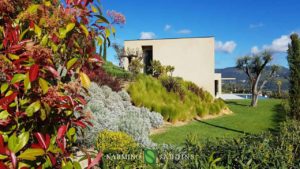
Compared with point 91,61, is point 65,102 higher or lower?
lower

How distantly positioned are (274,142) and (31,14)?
379 cm

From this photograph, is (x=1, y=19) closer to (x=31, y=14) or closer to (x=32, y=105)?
(x=31, y=14)

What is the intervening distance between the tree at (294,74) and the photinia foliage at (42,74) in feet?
36.6

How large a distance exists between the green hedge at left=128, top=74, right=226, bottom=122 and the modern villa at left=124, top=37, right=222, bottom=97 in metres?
10.8

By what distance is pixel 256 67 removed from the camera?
23766mm

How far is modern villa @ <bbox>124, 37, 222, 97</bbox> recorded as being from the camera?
27.8 m

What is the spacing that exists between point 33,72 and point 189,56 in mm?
27582

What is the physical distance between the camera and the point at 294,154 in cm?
403

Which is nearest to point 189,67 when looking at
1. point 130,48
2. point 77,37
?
point 130,48

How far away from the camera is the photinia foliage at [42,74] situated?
4.09 ft

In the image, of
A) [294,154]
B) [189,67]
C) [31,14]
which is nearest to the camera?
[31,14]

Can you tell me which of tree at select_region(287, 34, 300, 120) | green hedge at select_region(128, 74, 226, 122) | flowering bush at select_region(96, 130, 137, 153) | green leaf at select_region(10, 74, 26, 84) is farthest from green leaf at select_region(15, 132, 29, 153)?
tree at select_region(287, 34, 300, 120)

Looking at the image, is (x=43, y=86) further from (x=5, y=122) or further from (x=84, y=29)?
(x=84, y=29)

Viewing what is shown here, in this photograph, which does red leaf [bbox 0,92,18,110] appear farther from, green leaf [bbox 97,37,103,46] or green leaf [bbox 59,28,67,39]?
green leaf [bbox 97,37,103,46]
